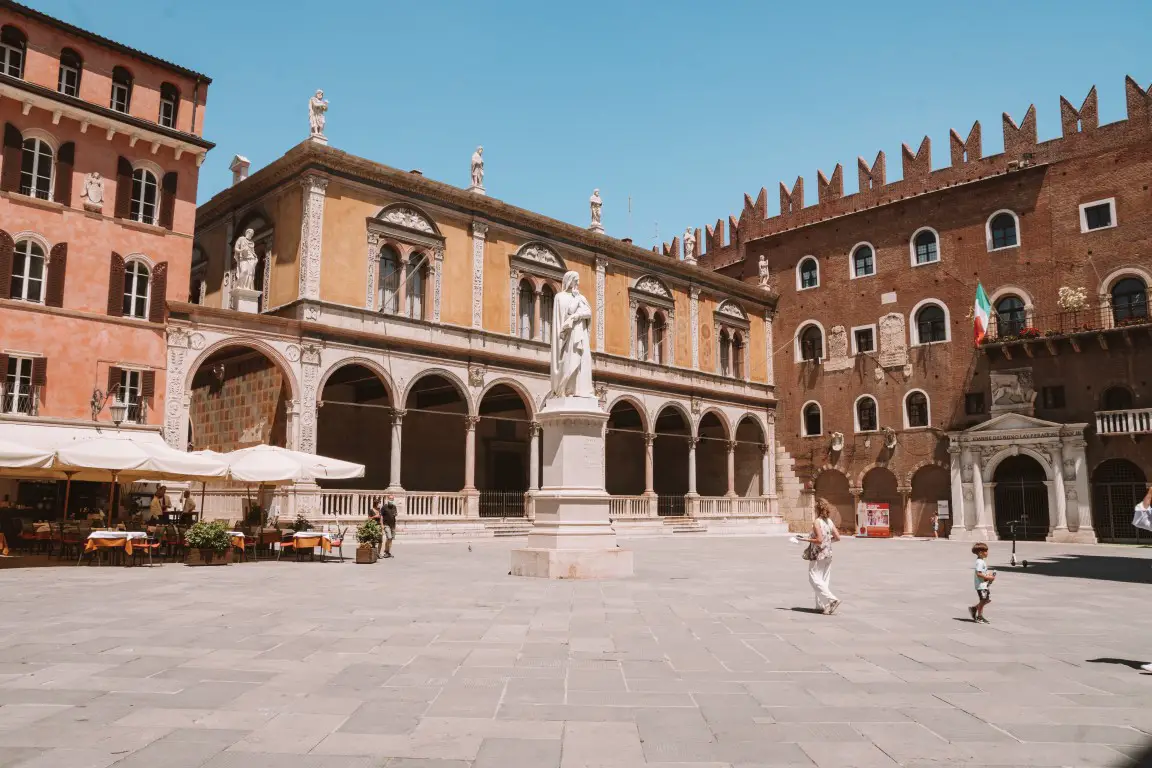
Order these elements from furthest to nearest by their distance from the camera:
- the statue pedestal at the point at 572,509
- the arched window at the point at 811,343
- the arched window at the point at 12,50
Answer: the arched window at the point at 811,343 < the arched window at the point at 12,50 < the statue pedestal at the point at 572,509

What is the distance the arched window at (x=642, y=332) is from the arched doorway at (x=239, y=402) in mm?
14413

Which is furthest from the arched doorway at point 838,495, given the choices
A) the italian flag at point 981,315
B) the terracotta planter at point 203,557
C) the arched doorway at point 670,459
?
the terracotta planter at point 203,557

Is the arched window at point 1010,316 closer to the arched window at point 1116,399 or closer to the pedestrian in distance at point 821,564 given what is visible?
the arched window at point 1116,399

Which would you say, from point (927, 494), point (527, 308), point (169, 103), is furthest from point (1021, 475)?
point (169, 103)

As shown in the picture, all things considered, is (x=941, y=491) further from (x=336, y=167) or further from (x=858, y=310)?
(x=336, y=167)

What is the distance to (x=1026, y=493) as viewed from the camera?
30.3m

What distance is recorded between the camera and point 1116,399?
28484 millimetres

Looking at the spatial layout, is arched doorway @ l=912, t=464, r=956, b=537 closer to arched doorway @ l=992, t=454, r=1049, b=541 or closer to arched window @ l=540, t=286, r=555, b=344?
arched doorway @ l=992, t=454, r=1049, b=541

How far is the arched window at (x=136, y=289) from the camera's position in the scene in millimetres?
21203

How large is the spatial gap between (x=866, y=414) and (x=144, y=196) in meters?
27.3

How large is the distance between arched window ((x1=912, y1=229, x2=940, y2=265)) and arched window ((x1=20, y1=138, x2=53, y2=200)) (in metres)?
29.6

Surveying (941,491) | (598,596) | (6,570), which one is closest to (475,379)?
(6,570)

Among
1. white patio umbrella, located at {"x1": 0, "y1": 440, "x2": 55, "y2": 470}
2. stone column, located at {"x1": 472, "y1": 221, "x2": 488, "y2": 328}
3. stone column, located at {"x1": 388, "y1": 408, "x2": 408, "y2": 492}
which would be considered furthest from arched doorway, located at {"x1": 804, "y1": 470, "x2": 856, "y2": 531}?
white patio umbrella, located at {"x1": 0, "y1": 440, "x2": 55, "y2": 470}

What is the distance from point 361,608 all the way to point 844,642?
519 cm
